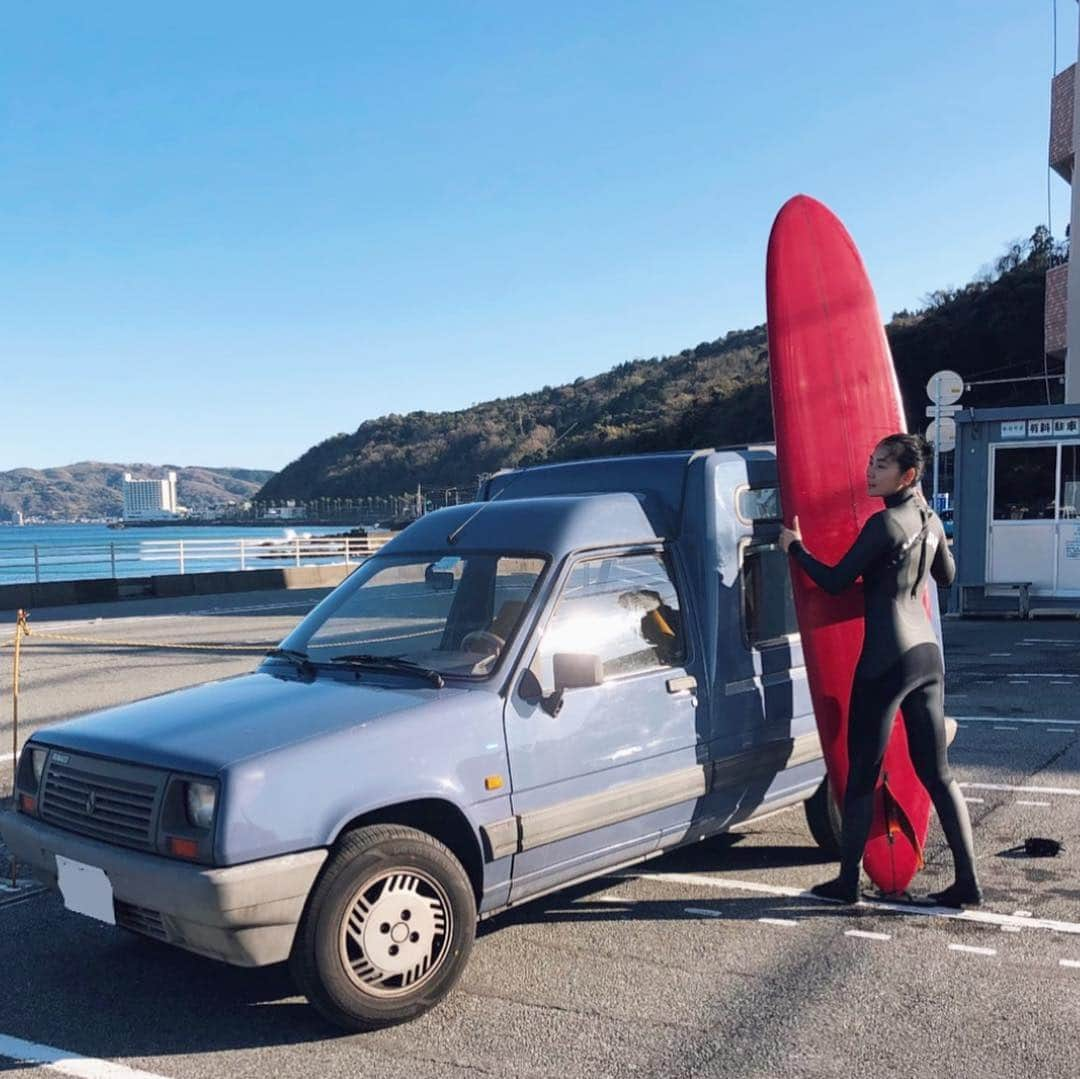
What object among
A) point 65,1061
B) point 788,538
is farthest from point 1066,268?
point 65,1061

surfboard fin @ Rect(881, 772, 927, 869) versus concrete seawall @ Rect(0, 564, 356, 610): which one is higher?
surfboard fin @ Rect(881, 772, 927, 869)

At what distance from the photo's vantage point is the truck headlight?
3318 mm

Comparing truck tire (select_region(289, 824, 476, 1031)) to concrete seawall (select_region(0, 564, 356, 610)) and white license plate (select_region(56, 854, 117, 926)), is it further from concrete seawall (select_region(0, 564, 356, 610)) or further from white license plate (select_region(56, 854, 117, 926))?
concrete seawall (select_region(0, 564, 356, 610))

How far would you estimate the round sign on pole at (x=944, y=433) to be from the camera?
16.8 m

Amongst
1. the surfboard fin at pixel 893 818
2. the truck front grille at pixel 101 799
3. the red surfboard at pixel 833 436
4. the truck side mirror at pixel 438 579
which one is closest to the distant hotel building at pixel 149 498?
the truck side mirror at pixel 438 579

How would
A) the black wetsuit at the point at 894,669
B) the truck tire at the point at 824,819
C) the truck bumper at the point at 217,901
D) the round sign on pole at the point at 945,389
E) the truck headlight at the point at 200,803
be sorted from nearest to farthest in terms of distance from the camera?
1. the truck bumper at the point at 217,901
2. the truck headlight at the point at 200,803
3. the black wetsuit at the point at 894,669
4. the truck tire at the point at 824,819
5. the round sign on pole at the point at 945,389

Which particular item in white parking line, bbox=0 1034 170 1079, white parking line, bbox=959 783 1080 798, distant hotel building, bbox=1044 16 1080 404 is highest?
distant hotel building, bbox=1044 16 1080 404

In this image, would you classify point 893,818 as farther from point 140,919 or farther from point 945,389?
point 945,389

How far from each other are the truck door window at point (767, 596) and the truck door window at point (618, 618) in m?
0.47

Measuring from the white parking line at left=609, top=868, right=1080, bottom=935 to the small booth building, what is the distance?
41.7 ft

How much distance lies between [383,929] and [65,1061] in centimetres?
105

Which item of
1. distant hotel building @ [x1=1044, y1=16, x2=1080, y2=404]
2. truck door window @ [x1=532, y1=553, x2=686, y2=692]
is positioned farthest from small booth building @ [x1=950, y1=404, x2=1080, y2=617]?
truck door window @ [x1=532, y1=553, x2=686, y2=692]

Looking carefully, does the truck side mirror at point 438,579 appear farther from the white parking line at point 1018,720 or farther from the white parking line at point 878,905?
the white parking line at point 1018,720

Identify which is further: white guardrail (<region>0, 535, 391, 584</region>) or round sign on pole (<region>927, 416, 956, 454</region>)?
white guardrail (<region>0, 535, 391, 584</region>)
